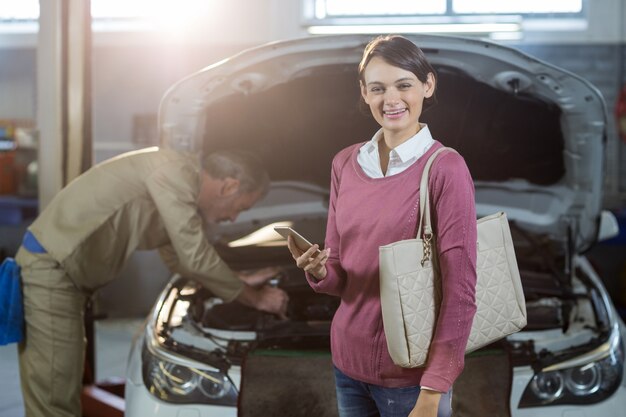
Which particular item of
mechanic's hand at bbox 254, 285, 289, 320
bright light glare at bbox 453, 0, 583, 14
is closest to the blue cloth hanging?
mechanic's hand at bbox 254, 285, 289, 320

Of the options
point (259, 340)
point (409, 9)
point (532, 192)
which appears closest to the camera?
point (259, 340)

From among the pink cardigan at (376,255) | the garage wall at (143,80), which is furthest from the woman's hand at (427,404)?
the garage wall at (143,80)

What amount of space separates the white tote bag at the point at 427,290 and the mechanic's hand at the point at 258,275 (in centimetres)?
114

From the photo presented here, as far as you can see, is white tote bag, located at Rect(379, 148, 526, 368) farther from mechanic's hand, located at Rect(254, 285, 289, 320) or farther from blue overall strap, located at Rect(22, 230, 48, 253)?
blue overall strap, located at Rect(22, 230, 48, 253)

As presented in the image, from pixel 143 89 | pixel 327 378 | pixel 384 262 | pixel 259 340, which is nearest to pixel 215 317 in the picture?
pixel 259 340

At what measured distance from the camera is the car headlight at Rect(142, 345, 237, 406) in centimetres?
185

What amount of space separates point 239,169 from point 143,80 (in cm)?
328

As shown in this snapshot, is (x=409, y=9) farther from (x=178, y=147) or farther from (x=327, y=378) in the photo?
(x=327, y=378)

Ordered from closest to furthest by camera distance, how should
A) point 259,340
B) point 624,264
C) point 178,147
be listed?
point 259,340 < point 178,147 < point 624,264

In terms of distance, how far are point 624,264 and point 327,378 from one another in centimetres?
346

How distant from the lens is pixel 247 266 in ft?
7.99

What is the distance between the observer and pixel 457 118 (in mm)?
1926

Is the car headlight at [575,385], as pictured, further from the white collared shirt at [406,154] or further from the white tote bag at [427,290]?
the white collared shirt at [406,154]

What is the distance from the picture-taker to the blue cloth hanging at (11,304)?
7.45 ft
